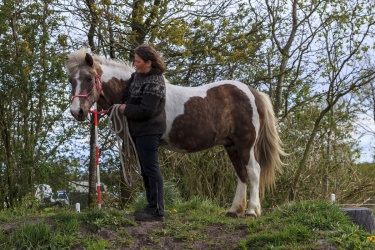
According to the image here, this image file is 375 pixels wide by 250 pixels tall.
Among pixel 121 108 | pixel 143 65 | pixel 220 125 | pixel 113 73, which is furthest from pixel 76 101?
pixel 220 125

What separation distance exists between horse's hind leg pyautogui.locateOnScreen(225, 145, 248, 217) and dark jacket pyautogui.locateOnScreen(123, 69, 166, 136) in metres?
1.45

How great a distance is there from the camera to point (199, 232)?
5996 millimetres

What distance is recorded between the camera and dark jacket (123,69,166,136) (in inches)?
228

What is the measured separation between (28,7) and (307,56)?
6.14 m

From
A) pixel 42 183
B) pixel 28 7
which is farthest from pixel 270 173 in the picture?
Answer: pixel 28 7

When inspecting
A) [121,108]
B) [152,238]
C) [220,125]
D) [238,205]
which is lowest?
[152,238]

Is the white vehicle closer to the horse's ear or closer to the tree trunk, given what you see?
the horse's ear

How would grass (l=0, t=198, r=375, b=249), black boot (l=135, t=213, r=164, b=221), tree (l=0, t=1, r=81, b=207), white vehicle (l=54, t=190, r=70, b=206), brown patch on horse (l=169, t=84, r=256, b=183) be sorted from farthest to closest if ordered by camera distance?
1. white vehicle (l=54, t=190, r=70, b=206)
2. tree (l=0, t=1, r=81, b=207)
3. brown patch on horse (l=169, t=84, r=256, b=183)
4. black boot (l=135, t=213, r=164, b=221)
5. grass (l=0, t=198, r=375, b=249)

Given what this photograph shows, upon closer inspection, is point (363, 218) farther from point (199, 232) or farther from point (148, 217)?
point (148, 217)

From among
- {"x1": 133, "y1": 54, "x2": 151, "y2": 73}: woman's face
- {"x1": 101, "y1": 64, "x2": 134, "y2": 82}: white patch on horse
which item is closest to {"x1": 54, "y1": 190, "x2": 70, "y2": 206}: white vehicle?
{"x1": 101, "y1": 64, "x2": 134, "y2": 82}: white patch on horse

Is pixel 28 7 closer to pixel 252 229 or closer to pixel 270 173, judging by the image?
pixel 270 173

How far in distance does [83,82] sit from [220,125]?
6.06 feet

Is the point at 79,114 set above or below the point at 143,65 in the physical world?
below

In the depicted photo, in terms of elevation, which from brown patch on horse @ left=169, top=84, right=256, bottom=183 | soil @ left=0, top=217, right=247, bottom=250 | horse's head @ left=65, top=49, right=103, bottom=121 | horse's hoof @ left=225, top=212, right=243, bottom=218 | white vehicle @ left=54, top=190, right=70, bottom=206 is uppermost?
horse's head @ left=65, top=49, right=103, bottom=121
